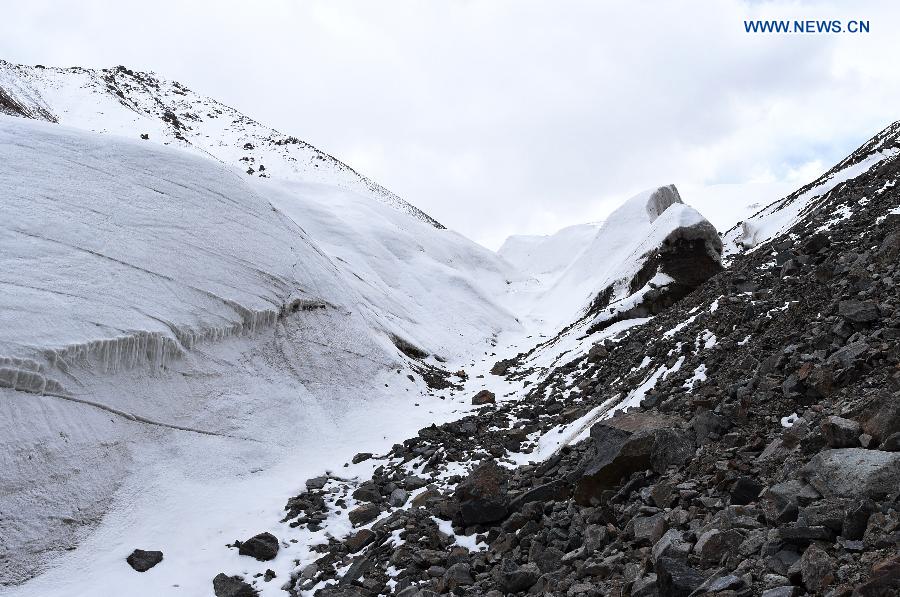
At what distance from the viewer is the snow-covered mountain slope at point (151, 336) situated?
37.6 ft

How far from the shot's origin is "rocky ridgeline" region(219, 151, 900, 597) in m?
4.78

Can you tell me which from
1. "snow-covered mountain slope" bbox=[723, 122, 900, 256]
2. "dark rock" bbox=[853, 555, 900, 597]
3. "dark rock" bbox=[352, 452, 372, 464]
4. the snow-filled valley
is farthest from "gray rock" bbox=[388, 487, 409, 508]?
"snow-covered mountain slope" bbox=[723, 122, 900, 256]

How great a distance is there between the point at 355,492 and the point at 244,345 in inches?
274

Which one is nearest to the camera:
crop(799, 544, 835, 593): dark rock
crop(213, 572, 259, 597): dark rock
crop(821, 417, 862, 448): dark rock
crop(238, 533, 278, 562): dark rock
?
crop(799, 544, 835, 593): dark rock

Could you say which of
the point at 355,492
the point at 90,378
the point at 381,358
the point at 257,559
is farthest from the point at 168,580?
the point at 381,358

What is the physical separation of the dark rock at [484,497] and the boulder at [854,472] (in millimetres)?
4680

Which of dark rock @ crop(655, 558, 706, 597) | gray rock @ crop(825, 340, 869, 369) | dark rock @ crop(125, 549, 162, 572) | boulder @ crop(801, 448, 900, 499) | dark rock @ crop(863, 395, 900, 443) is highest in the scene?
gray rock @ crop(825, 340, 869, 369)

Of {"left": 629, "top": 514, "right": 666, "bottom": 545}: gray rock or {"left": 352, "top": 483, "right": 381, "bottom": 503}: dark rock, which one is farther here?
{"left": 352, "top": 483, "right": 381, "bottom": 503}: dark rock

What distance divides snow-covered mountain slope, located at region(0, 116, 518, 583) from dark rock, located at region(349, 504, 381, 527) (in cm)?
411

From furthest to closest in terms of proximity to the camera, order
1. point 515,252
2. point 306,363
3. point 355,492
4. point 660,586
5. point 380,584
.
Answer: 1. point 515,252
2. point 306,363
3. point 355,492
4. point 380,584
5. point 660,586

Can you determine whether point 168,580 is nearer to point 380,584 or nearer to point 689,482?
point 380,584

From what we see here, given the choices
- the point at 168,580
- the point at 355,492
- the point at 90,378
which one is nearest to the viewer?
the point at 168,580

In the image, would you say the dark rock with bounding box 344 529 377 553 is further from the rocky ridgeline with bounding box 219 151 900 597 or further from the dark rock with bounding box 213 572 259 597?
the dark rock with bounding box 213 572 259 597

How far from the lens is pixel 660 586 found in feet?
16.4
